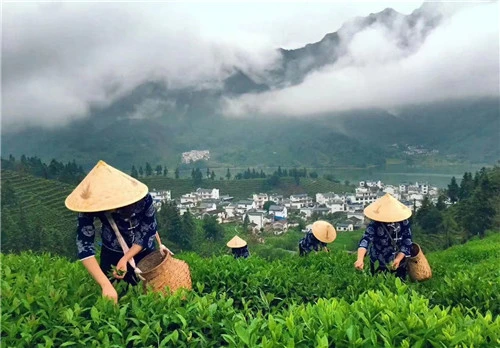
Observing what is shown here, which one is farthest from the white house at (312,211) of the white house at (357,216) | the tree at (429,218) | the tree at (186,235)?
the tree at (429,218)

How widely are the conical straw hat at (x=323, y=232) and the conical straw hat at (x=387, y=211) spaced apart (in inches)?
99.8

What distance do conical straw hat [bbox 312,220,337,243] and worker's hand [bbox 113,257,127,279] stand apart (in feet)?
14.9

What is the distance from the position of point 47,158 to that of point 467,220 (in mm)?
151768

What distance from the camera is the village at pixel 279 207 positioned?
6744 cm

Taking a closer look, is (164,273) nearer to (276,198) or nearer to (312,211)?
(312,211)

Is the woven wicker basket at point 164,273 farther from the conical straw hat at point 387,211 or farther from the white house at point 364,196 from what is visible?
the white house at point 364,196

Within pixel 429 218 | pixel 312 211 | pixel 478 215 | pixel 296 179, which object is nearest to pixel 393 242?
pixel 478 215

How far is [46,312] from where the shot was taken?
2.62 m

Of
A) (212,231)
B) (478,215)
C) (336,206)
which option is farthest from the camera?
(336,206)

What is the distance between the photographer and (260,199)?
88562 millimetres

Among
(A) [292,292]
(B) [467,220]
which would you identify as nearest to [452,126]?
(B) [467,220]

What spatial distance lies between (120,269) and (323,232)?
4.66 metres

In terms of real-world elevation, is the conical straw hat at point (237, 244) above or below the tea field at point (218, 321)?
below

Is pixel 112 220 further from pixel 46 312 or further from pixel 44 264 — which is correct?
pixel 44 264
